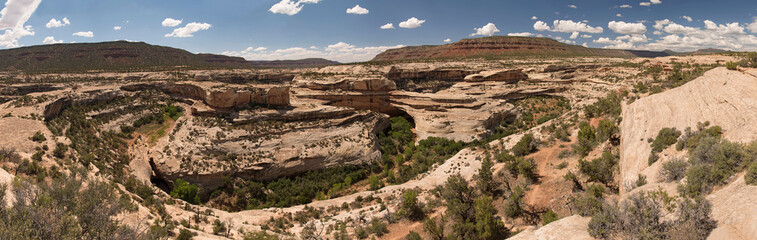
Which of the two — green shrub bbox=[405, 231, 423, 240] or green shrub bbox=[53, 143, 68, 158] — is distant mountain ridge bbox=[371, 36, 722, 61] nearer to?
green shrub bbox=[405, 231, 423, 240]

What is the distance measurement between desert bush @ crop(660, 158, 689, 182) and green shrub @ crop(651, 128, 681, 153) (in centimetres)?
189

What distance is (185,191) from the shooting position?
18.9 meters

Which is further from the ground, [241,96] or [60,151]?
[241,96]

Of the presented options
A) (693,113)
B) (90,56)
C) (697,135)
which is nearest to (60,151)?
(697,135)

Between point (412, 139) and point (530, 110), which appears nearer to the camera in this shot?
point (412, 139)

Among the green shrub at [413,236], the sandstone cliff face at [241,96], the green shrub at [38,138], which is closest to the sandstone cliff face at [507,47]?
the sandstone cliff face at [241,96]

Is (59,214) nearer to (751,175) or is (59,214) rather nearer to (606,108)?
(751,175)

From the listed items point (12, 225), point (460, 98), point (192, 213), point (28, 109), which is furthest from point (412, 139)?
point (28, 109)

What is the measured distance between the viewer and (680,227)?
5762 millimetres

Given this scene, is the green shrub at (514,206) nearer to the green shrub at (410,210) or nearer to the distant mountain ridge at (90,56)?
the green shrub at (410,210)

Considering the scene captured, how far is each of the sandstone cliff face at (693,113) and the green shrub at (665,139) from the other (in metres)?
0.46

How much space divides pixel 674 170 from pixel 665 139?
286 centimetres

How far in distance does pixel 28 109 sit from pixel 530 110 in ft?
159

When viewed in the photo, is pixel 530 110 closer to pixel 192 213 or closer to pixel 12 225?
pixel 192 213
